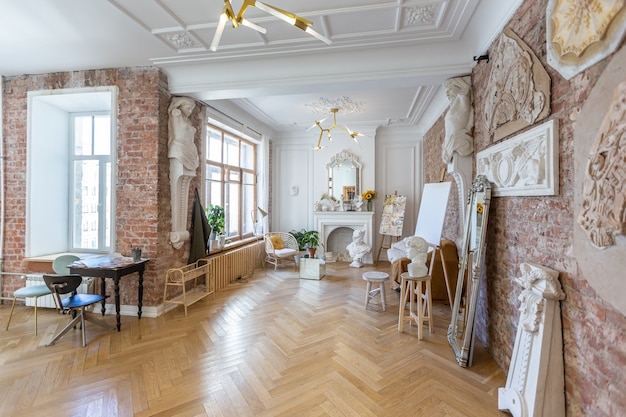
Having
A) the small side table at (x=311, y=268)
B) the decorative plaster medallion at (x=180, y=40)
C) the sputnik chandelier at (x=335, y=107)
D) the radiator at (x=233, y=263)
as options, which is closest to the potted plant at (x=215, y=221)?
the radiator at (x=233, y=263)

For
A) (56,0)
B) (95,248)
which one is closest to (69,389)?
(95,248)

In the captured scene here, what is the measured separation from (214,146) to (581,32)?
199 inches

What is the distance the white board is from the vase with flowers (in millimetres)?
1950

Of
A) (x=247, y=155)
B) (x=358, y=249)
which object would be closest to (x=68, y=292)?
(x=247, y=155)

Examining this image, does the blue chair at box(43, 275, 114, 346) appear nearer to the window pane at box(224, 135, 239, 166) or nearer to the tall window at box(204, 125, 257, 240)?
the tall window at box(204, 125, 257, 240)

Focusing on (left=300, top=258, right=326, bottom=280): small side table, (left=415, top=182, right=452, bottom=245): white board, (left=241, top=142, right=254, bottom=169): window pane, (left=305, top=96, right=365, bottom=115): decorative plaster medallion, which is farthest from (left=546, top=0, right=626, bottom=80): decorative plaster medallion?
(left=241, top=142, right=254, bottom=169): window pane

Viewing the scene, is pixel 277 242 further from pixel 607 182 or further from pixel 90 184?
pixel 607 182

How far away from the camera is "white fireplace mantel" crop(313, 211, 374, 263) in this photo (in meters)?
6.67

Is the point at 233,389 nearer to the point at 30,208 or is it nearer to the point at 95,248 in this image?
the point at 95,248

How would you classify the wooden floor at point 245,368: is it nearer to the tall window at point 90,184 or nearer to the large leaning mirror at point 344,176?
the tall window at point 90,184

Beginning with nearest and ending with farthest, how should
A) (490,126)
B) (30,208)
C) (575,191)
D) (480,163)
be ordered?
1. (575,191)
2. (490,126)
3. (480,163)
4. (30,208)

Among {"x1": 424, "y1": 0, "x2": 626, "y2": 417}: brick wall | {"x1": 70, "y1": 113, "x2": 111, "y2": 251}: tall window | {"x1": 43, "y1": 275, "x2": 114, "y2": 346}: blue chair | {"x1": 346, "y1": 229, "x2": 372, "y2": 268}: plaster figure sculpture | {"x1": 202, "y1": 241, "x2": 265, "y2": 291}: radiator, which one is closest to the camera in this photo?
{"x1": 424, "y1": 0, "x2": 626, "y2": 417}: brick wall

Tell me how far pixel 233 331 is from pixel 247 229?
355cm

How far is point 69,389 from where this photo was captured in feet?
7.13
